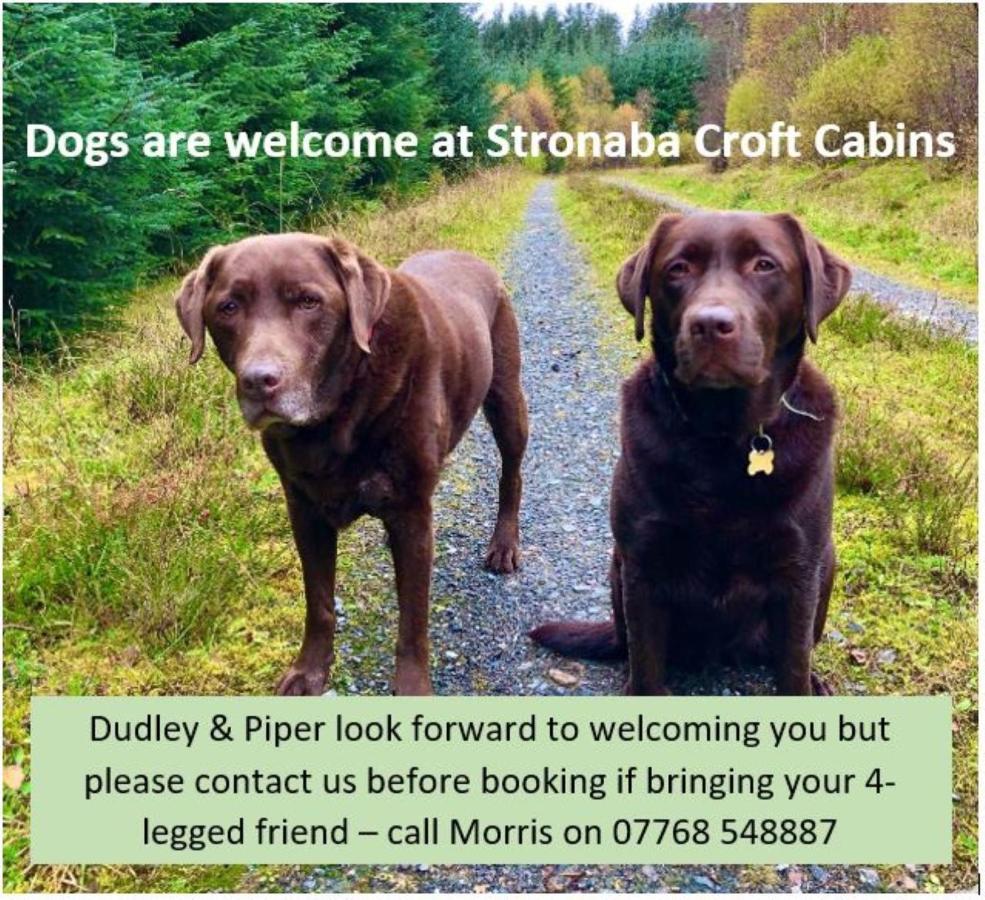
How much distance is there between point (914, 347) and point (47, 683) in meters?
6.35

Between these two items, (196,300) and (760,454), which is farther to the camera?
(196,300)

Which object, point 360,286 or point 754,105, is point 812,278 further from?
point 754,105

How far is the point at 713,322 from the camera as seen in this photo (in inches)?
93.2

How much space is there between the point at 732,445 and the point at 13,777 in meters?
2.32

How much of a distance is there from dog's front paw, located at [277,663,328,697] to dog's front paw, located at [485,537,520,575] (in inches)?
43.0

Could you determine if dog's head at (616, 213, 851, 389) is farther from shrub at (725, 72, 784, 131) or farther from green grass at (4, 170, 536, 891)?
shrub at (725, 72, 784, 131)

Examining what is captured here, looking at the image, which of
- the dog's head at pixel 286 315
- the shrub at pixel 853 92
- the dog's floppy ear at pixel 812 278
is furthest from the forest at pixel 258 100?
the dog's floppy ear at pixel 812 278

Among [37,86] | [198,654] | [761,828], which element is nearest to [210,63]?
[37,86]

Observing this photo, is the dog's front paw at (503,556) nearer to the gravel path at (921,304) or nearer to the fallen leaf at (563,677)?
the fallen leaf at (563,677)

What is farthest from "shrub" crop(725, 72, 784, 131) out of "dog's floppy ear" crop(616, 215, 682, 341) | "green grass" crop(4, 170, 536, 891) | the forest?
"dog's floppy ear" crop(616, 215, 682, 341)

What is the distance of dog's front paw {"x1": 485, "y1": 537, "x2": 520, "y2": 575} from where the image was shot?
4.00 metres

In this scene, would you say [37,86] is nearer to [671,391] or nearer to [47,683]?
[47,683]

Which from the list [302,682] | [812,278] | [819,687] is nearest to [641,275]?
[812,278]

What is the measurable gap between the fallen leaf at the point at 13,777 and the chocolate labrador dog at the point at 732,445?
189cm
